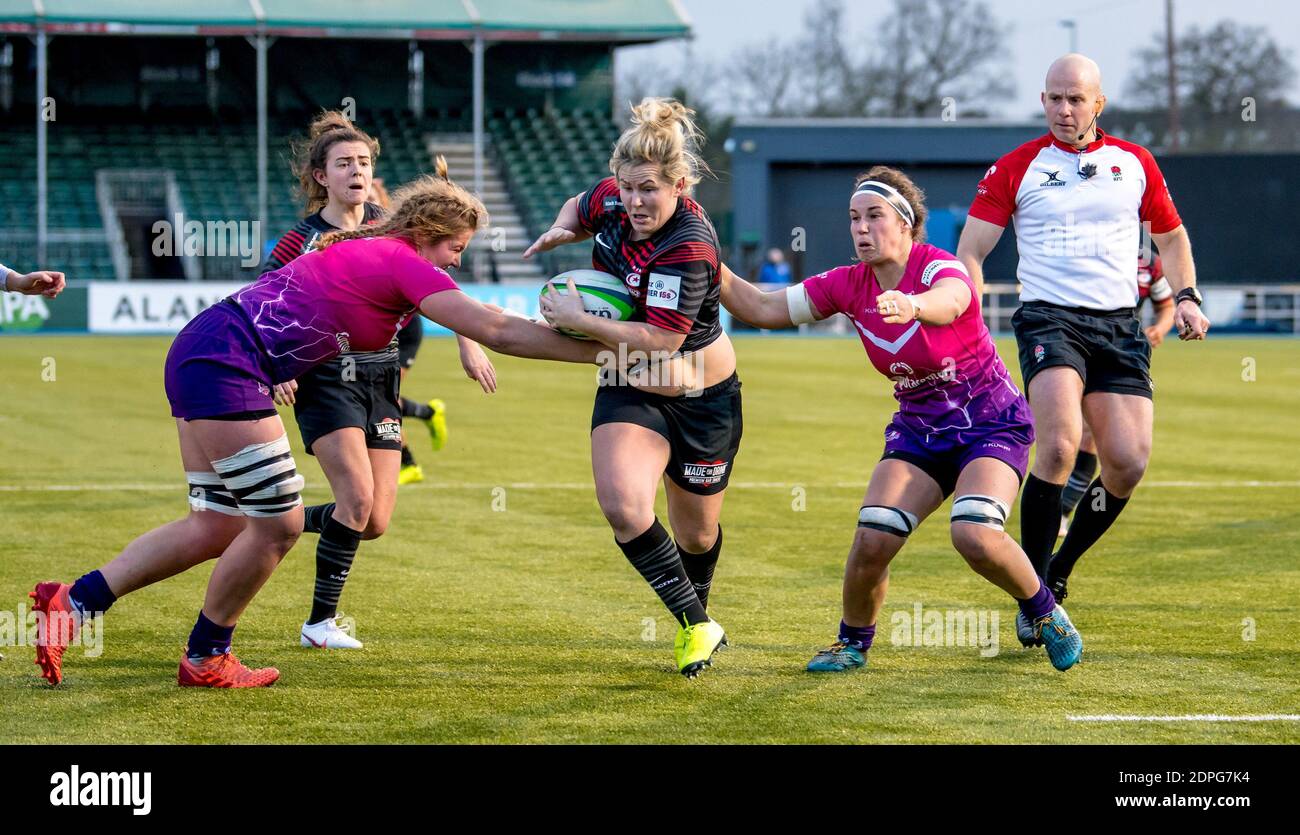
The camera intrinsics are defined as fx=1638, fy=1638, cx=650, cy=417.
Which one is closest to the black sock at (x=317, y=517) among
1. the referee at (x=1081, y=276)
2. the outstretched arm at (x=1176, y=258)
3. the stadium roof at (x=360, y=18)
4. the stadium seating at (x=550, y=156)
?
the referee at (x=1081, y=276)

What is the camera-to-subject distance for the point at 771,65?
2473 inches

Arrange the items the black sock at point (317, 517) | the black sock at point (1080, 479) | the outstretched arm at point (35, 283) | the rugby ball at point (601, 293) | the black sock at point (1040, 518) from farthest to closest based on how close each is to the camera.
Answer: the black sock at point (1080, 479), the black sock at point (317, 517), the black sock at point (1040, 518), the outstretched arm at point (35, 283), the rugby ball at point (601, 293)

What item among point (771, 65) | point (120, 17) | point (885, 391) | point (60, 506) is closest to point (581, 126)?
point (120, 17)

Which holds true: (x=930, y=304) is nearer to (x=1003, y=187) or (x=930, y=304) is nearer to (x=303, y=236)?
(x=1003, y=187)

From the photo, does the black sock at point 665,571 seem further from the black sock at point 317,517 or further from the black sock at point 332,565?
the black sock at point 317,517

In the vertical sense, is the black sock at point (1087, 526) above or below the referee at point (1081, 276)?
below

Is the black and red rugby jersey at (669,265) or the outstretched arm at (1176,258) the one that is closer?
the black and red rugby jersey at (669,265)

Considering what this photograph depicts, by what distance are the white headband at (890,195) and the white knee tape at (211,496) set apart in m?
2.50

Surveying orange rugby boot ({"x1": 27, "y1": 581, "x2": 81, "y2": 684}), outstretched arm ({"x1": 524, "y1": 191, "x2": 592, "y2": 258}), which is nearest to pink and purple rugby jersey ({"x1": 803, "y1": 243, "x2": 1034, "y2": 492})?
outstretched arm ({"x1": 524, "y1": 191, "x2": 592, "y2": 258})

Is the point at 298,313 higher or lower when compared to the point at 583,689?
higher

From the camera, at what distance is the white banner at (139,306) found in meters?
32.8

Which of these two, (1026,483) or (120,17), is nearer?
(1026,483)
